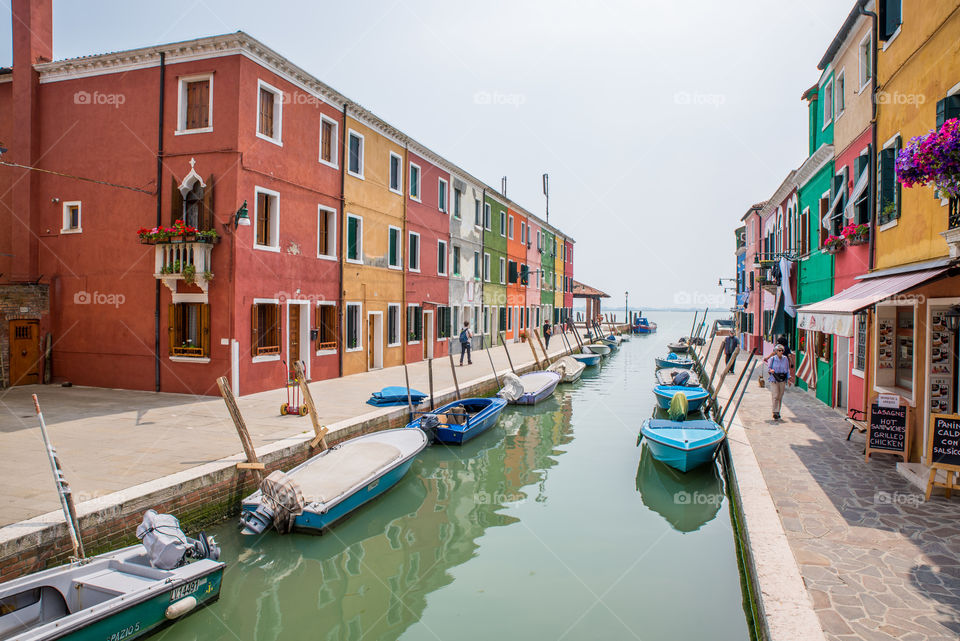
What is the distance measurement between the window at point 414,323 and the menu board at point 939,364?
54.2 ft

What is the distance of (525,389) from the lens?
18094 millimetres

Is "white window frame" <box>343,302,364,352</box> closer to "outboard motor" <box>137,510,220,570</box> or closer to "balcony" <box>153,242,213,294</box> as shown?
"balcony" <box>153,242,213,294</box>

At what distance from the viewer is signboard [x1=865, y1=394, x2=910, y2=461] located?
7982 millimetres

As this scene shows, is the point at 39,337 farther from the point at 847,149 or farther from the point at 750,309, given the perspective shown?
the point at 750,309

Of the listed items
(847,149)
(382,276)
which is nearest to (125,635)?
(847,149)

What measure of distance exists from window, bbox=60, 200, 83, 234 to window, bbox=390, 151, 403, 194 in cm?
944

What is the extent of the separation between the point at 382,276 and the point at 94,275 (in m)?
8.38

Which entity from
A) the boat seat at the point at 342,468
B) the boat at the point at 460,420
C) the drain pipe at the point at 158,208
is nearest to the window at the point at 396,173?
the drain pipe at the point at 158,208

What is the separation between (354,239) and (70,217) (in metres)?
7.51

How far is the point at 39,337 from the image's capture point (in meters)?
14.7

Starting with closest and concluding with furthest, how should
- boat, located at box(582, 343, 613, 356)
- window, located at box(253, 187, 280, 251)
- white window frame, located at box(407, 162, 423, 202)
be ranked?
window, located at box(253, 187, 280, 251)
white window frame, located at box(407, 162, 423, 202)
boat, located at box(582, 343, 613, 356)

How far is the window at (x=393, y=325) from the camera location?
20250 millimetres

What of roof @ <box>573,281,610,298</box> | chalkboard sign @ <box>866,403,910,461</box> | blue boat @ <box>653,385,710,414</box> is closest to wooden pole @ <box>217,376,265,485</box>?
chalkboard sign @ <box>866,403,910,461</box>

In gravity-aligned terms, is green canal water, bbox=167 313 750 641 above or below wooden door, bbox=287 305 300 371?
below
